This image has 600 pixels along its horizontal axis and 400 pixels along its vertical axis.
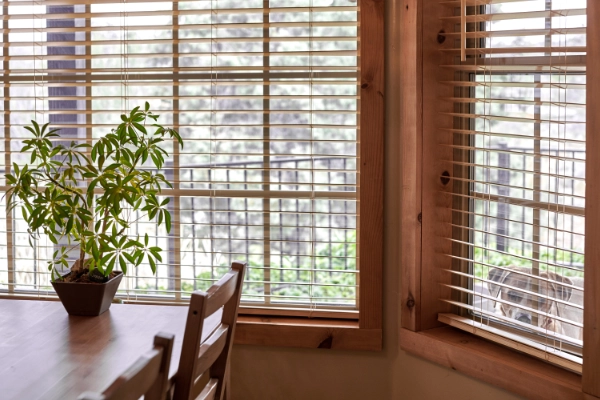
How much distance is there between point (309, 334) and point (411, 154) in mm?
837

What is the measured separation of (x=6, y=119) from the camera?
10.2 ft

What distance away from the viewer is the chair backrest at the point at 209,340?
66.9 inches

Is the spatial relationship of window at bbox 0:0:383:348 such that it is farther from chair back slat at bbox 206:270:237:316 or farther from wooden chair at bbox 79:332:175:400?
wooden chair at bbox 79:332:175:400

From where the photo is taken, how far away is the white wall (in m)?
2.76

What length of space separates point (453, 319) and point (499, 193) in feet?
1.67

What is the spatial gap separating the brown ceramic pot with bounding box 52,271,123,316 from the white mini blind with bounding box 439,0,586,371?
1249 millimetres

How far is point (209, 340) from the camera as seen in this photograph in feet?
6.40

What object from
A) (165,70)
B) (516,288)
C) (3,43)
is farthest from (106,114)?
(516,288)

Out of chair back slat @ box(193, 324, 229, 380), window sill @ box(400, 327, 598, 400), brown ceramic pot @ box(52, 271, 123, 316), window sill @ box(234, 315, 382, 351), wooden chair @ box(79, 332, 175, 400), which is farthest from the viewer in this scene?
window sill @ box(234, 315, 382, 351)

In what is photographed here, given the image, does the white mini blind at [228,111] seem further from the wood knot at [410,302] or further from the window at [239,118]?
the wood knot at [410,302]

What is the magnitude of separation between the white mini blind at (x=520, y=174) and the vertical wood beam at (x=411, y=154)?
12 cm

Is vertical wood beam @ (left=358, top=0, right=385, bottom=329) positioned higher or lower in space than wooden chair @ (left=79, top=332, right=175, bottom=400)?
higher

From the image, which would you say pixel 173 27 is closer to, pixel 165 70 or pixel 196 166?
pixel 165 70

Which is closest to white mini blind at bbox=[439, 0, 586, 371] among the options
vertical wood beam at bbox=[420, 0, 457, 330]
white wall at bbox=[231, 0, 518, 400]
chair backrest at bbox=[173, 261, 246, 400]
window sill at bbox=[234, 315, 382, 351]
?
vertical wood beam at bbox=[420, 0, 457, 330]
